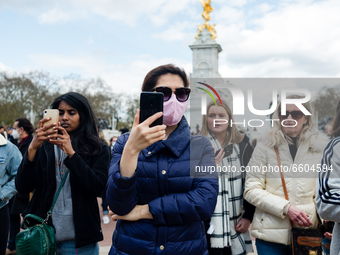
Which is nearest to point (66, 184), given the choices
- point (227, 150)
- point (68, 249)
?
point (68, 249)

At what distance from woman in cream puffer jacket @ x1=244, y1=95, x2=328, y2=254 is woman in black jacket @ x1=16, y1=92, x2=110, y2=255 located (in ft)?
4.23

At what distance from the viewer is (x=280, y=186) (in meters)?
2.78

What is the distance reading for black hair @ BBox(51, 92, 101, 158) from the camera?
2633 mm

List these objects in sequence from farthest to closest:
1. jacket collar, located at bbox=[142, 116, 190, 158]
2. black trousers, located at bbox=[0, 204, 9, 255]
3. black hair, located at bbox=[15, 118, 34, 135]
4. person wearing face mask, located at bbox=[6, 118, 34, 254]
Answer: black hair, located at bbox=[15, 118, 34, 135]
person wearing face mask, located at bbox=[6, 118, 34, 254]
black trousers, located at bbox=[0, 204, 9, 255]
jacket collar, located at bbox=[142, 116, 190, 158]

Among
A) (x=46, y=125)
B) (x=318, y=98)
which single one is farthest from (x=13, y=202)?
(x=318, y=98)

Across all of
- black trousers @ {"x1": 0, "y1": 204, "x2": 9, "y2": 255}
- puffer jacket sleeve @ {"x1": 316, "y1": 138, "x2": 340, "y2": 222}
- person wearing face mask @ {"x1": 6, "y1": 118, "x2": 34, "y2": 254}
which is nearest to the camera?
puffer jacket sleeve @ {"x1": 316, "y1": 138, "x2": 340, "y2": 222}

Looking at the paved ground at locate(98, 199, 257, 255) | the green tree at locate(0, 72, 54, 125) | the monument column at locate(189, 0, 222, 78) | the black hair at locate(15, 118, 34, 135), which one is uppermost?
the monument column at locate(189, 0, 222, 78)

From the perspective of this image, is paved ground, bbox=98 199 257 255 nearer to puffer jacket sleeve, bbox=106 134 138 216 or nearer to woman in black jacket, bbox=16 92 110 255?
woman in black jacket, bbox=16 92 110 255

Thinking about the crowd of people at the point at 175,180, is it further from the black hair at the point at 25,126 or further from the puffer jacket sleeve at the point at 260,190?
the black hair at the point at 25,126

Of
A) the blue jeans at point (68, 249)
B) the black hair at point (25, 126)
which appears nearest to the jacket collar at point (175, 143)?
the blue jeans at point (68, 249)

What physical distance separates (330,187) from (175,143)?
0.83 m

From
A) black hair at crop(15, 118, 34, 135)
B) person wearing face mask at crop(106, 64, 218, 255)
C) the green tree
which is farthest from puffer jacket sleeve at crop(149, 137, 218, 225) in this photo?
the green tree

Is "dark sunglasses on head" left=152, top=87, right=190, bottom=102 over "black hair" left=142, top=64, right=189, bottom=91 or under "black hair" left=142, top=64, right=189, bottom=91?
under

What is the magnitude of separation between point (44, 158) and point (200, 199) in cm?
132
